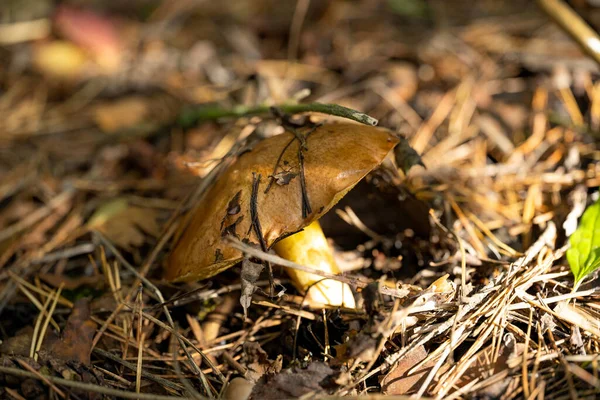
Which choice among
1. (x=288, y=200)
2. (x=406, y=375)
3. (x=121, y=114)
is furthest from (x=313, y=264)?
(x=121, y=114)

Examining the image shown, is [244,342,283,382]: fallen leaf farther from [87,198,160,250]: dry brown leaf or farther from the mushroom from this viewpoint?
[87,198,160,250]: dry brown leaf

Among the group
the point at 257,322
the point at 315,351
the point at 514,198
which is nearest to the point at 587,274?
the point at 514,198

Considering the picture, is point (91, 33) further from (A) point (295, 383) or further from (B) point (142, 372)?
(A) point (295, 383)

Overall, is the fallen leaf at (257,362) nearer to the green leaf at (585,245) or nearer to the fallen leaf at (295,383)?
the fallen leaf at (295,383)

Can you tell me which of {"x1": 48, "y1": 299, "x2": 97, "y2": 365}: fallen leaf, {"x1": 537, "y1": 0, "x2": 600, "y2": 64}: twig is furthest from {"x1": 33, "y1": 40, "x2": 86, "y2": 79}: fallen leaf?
{"x1": 537, "y1": 0, "x2": 600, "y2": 64}: twig

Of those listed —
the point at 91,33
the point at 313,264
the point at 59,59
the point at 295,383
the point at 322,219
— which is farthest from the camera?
the point at 91,33

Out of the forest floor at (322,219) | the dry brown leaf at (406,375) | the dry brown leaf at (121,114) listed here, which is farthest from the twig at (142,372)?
the dry brown leaf at (121,114)

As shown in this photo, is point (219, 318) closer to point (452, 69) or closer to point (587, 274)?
point (587, 274)
